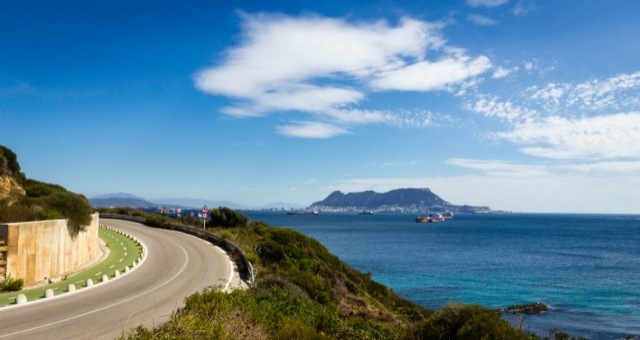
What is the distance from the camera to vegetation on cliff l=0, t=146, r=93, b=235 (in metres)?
21.6

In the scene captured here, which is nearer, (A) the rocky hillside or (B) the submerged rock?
(A) the rocky hillside

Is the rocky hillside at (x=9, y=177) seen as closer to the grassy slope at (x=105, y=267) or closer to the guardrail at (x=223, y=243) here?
the grassy slope at (x=105, y=267)

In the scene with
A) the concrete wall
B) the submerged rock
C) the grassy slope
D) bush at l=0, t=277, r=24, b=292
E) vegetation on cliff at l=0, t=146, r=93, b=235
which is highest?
vegetation on cliff at l=0, t=146, r=93, b=235

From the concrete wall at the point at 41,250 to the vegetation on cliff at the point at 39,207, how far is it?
0.86 meters

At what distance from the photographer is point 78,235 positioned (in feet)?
83.0

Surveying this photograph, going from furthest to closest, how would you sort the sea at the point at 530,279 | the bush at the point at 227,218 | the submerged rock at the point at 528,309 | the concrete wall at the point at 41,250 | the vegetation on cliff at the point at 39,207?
the bush at the point at 227,218 < the submerged rock at the point at 528,309 < the sea at the point at 530,279 < the vegetation on cliff at the point at 39,207 < the concrete wall at the point at 41,250

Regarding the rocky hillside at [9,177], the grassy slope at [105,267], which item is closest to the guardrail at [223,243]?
the grassy slope at [105,267]

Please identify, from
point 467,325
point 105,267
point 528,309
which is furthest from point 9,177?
point 528,309

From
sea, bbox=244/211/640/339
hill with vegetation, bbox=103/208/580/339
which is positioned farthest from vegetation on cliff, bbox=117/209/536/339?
sea, bbox=244/211/640/339

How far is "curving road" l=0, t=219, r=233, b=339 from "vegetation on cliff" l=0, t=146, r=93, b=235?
436 centimetres

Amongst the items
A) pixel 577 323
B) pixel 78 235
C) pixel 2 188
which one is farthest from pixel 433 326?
pixel 2 188

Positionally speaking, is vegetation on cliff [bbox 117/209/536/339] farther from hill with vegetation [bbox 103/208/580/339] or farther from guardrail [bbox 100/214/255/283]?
guardrail [bbox 100/214/255/283]

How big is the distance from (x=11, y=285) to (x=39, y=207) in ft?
26.9

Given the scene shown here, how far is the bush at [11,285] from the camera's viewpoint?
17.3 m
